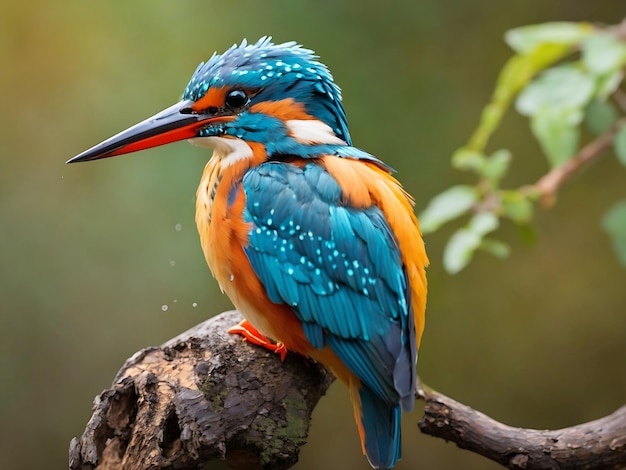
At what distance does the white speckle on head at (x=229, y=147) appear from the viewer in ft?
5.97

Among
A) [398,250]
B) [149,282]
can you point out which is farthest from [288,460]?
[149,282]

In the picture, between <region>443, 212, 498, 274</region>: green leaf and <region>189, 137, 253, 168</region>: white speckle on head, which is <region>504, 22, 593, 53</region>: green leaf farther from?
<region>189, 137, 253, 168</region>: white speckle on head

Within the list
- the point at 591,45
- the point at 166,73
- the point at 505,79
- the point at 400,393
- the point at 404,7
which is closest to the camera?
the point at 400,393

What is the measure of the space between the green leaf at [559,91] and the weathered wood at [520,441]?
0.73 metres

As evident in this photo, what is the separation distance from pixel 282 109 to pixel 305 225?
284mm

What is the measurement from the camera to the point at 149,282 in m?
3.45

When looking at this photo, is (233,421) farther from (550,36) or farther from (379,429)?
(550,36)

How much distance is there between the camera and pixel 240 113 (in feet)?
5.95

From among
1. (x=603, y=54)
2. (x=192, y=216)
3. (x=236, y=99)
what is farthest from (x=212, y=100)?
(x=192, y=216)

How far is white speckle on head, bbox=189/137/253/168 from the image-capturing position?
1.82 m

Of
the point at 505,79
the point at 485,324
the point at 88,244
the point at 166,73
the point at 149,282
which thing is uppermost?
the point at 166,73

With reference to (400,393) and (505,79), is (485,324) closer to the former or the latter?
(505,79)

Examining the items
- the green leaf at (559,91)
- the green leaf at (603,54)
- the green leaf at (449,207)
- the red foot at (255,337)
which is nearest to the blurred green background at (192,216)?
the green leaf at (449,207)

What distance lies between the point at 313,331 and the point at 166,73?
2022 millimetres
